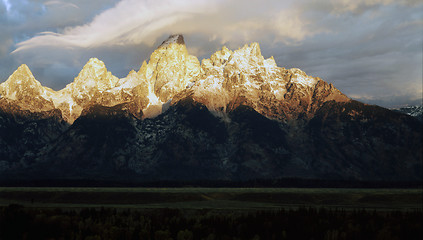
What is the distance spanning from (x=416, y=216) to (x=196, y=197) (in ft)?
320

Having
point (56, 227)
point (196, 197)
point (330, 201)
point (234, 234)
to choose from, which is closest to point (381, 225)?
point (234, 234)

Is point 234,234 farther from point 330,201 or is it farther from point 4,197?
point 4,197

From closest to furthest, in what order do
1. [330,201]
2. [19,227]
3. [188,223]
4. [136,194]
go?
[19,227]
[188,223]
[330,201]
[136,194]

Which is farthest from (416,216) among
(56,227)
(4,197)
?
(4,197)

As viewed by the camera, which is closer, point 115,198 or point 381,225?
point 381,225

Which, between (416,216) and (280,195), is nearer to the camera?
(416,216)

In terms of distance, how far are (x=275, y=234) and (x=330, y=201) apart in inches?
4129

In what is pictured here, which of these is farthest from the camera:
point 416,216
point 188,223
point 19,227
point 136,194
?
point 136,194

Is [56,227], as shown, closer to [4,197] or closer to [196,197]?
[196,197]

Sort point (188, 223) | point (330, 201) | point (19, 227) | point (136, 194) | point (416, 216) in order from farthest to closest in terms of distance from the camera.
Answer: point (136, 194) < point (330, 201) < point (416, 216) < point (188, 223) < point (19, 227)

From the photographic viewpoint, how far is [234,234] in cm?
7062

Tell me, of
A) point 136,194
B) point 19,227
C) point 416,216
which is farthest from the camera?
point 136,194

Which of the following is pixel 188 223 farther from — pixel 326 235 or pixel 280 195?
pixel 280 195

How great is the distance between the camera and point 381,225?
79312mm
